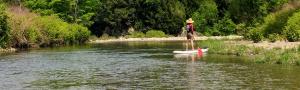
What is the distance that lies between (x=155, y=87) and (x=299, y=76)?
19.8ft

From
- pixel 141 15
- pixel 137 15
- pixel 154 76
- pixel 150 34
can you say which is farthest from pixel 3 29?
pixel 141 15

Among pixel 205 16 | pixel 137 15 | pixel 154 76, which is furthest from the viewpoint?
pixel 205 16

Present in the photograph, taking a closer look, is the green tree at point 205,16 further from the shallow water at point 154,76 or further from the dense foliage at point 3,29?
the shallow water at point 154,76

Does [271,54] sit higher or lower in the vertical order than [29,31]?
lower

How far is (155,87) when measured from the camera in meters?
21.8

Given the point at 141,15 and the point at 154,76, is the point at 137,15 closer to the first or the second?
the point at 141,15

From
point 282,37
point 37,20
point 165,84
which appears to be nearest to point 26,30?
point 37,20

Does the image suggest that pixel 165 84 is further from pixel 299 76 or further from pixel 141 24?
pixel 141 24

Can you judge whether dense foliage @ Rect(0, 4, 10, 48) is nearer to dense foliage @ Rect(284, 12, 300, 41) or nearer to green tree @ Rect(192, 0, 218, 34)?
dense foliage @ Rect(284, 12, 300, 41)

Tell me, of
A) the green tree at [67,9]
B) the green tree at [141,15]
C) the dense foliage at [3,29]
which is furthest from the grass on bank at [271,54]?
the green tree at [141,15]

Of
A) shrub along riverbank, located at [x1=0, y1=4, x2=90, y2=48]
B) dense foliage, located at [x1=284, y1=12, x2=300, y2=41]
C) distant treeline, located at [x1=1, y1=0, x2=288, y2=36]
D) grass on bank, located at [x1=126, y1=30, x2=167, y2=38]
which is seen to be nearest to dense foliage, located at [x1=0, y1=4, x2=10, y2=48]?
shrub along riverbank, located at [x1=0, y1=4, x2=90, y2=48]

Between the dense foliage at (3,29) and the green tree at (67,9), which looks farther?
the green tree at (67,9)

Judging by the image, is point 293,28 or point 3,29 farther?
point 3,29

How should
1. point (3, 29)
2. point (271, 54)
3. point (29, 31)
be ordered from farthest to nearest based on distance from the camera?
point (29, 31), point (3, 29), point (271, 54)
